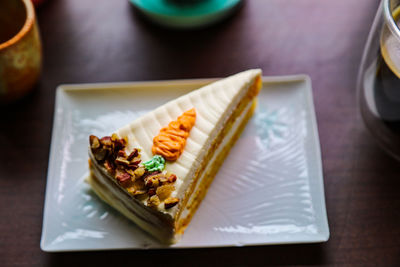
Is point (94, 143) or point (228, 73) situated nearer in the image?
point (94, 143)

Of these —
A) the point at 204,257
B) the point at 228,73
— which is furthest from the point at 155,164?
the point at 228,73

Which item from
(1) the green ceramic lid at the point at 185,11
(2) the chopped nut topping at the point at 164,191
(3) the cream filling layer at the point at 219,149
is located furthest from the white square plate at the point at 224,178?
(1) the green ceramic lid at the point at 185,11

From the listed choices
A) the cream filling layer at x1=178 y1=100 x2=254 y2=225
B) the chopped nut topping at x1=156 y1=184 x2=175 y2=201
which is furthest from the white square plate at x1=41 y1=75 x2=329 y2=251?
the chopped nut topping at x1=156 y1=184 x2=175 y2=201

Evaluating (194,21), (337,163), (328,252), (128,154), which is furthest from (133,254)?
(194,21)

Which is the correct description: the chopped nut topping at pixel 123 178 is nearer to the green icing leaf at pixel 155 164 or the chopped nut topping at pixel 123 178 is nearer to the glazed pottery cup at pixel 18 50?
the green icing leaf at pixel 155 164

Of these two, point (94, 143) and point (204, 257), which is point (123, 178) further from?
point (204, 257)
